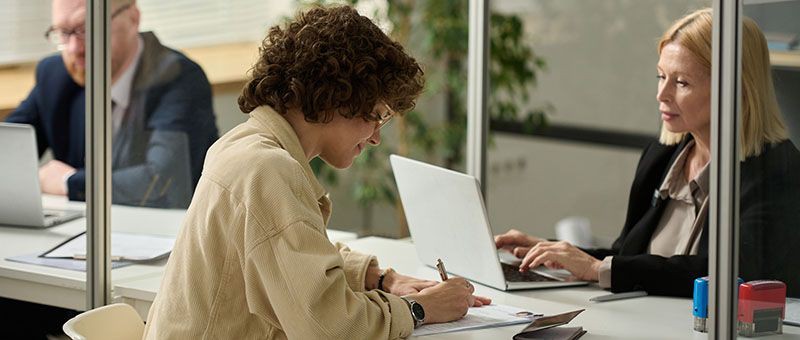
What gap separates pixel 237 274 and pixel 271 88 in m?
0.35

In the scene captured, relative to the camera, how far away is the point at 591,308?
2.40 m

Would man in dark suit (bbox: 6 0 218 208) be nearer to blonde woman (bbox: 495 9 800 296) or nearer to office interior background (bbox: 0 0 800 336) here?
blonde woman (bbox: 495 9 800 296)

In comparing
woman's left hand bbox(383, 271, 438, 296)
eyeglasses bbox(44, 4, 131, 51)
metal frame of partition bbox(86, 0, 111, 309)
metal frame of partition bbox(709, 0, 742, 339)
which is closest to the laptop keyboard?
woman's left hand bbox(383, 271, 438, 296)

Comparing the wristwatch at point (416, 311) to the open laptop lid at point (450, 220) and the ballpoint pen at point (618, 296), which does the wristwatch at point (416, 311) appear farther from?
the ballpoint pen at point (618, 296)

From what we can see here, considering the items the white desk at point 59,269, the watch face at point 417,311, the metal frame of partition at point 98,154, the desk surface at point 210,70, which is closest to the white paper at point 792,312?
the watch face at point 417,311

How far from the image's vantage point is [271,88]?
207 centimetres

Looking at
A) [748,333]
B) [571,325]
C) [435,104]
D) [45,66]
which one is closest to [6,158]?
[45,66]

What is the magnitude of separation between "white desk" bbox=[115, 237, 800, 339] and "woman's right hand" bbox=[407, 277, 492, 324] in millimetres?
58

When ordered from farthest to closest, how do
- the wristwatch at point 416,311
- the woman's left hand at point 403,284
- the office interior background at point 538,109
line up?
the office interior background at point 538,109 < the woman's left hand at point 403,284 < the wristwatch at point 416,311

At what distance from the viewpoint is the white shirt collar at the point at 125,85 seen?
289 cm

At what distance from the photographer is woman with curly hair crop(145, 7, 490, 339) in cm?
187

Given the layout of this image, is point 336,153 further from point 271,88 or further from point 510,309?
point 510,309

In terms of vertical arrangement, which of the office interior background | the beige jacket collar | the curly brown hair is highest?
the curly brown hair

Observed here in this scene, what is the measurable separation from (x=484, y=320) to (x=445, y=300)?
0.09 metres
